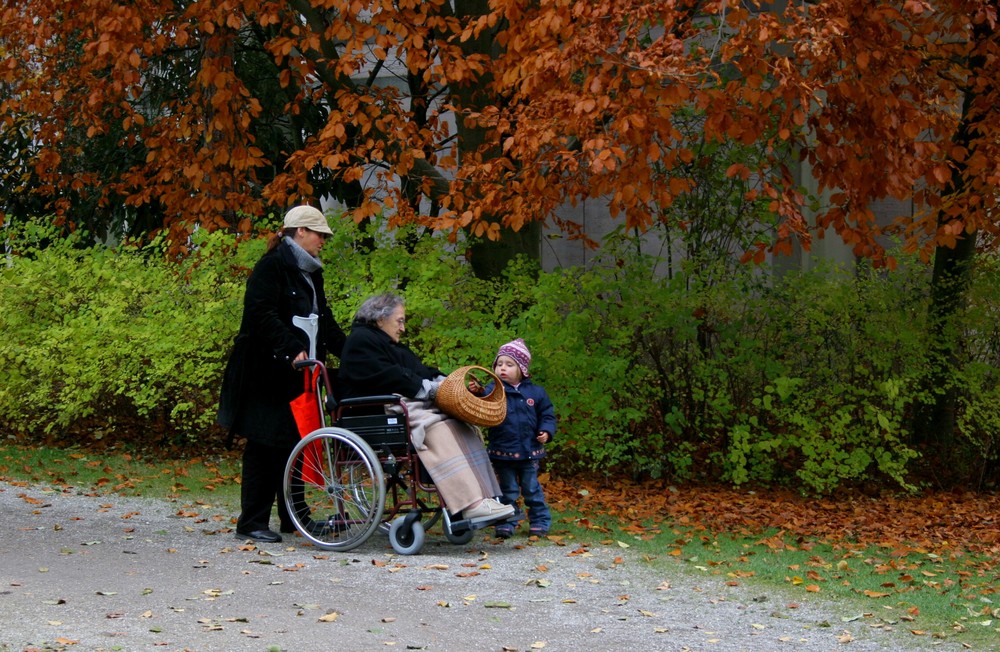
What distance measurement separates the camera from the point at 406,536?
23.7 feet

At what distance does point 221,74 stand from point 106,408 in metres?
3.20

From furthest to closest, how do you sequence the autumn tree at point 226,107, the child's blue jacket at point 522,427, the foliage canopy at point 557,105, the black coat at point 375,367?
the autumn tree at point 226,107, the foliage canopy at point 557,105, the child's blue jacket at point 522,427, the black coat at point 375,367

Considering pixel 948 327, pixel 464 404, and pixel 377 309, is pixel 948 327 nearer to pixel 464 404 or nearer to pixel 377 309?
pixel 464 404

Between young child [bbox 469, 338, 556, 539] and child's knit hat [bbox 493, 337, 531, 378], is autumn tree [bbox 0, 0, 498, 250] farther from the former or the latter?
young child [bbox 469, 338, 556, 539]

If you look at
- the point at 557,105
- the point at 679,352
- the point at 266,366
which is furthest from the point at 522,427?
the point at 679,352

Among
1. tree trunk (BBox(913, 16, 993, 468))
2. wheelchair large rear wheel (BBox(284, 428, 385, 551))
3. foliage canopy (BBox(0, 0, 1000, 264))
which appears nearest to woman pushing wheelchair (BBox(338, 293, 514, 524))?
wheelchair large rear wheel (BBox(284, 428, 385, 551))

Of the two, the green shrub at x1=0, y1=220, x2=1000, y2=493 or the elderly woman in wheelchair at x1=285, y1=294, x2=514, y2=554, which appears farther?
the green shrub at x1=0, y1=220, x2=1000, y2=493

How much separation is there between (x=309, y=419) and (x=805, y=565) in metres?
2.87

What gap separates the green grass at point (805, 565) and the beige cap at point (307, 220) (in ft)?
7.27

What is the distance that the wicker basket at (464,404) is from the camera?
712cm

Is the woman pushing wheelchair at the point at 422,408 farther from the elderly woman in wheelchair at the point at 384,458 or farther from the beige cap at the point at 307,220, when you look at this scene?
the beige cap at the point at 307,220

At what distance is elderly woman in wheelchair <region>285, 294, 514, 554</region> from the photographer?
23.3ft

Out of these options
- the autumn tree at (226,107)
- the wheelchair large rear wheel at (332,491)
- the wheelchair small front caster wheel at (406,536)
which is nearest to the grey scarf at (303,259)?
the wheelchair large rear wheel at (332,491)

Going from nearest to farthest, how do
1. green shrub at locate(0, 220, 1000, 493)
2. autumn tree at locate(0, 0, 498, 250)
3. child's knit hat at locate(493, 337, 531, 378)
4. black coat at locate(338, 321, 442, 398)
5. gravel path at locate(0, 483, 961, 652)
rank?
gravel path at locate(0, 483, 961, 652) < black coat at locate(338, 321, 442, 398) < child's knit hat at locate(493, 337, 531, 378) < green shrub at locate(0, 220, 1000, 493) < autumn tree at locate(0, 0, 498, 250)
